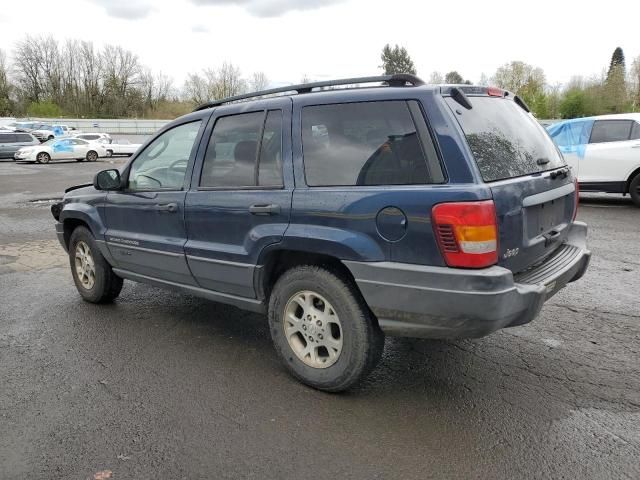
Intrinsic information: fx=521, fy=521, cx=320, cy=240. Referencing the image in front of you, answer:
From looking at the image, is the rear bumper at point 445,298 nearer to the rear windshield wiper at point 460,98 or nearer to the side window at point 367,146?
the side window at point 367,146

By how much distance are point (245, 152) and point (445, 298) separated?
1764 mm

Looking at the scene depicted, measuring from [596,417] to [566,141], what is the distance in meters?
9.15

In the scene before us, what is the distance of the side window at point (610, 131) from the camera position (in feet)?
32.8

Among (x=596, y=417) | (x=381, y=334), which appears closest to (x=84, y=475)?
(x=381, y=334)

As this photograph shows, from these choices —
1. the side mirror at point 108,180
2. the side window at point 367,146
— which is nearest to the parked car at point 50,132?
the side mirror at point 108,180

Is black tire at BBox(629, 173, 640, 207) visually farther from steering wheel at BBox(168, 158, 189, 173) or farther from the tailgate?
steering wheel at BBox(168, 158, 189, 173)

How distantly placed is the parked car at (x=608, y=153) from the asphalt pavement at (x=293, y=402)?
594 centimetres

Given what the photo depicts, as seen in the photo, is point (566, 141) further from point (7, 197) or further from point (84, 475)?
point (7, 197)

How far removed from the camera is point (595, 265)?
A: 6.16 metres

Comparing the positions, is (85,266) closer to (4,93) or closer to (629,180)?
(629,180)

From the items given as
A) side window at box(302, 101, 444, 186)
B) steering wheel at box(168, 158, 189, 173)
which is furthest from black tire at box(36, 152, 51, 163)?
side window at box(302, 101, 444, 186)

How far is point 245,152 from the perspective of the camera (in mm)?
3672

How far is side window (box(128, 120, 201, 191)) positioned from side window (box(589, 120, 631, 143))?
9.05 meters

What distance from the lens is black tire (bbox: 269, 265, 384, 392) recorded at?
3053 mm
